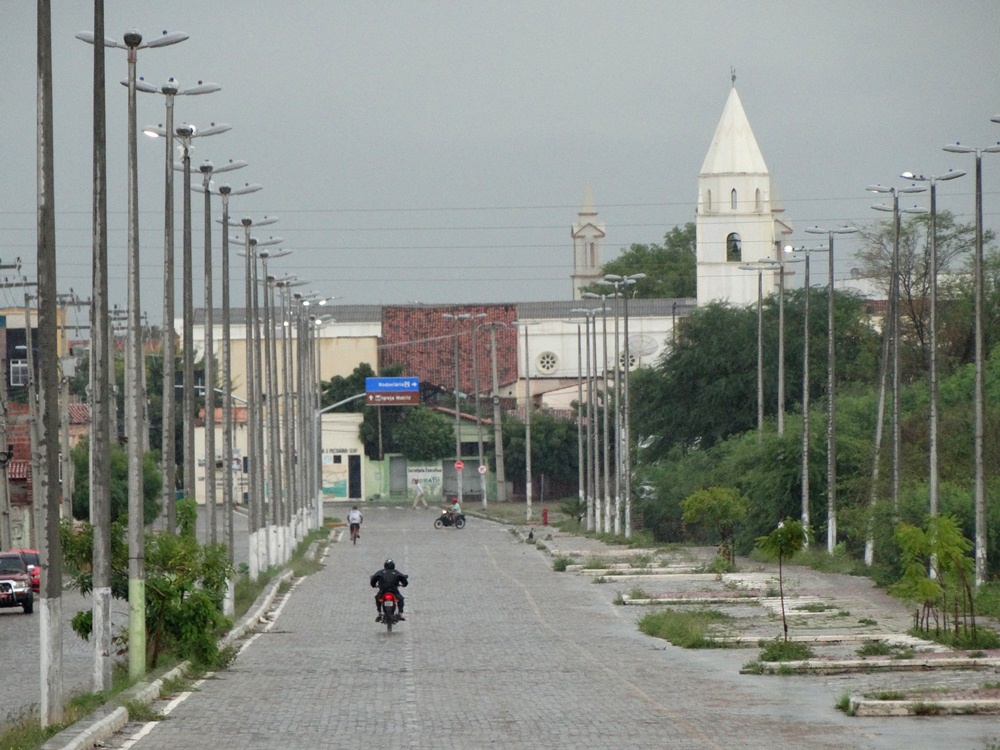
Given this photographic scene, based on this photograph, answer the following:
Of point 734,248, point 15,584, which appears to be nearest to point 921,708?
point 15,584

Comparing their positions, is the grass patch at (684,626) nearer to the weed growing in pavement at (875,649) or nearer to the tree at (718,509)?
the weed growing in pavement at (875,649)

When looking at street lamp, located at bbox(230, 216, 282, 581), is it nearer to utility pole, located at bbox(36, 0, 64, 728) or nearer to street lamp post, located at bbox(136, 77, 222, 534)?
street lamp post, located at bbox(136, 77, 222, 534)

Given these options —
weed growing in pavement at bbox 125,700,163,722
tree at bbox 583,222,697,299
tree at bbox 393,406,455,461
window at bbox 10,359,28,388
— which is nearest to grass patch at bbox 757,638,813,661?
weed growing in pavement at bbox 125,700,163,722

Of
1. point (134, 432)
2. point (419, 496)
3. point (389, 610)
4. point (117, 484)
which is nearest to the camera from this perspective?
point (134, 432)

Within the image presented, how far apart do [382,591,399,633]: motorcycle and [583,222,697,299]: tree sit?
106991 millimetres

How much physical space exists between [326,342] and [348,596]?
2876 inches

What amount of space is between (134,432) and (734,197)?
78242mm

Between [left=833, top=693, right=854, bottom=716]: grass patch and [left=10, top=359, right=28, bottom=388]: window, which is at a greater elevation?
[left=10, top=359, right=28, bottom=388]: window

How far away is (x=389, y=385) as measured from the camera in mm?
98375

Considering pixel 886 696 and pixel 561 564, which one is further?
pixel 561 564

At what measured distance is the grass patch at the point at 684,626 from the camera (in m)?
25.9

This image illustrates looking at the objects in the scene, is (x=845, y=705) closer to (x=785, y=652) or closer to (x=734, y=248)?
Result: (x=785, y=652)

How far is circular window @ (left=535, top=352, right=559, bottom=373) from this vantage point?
387 ft

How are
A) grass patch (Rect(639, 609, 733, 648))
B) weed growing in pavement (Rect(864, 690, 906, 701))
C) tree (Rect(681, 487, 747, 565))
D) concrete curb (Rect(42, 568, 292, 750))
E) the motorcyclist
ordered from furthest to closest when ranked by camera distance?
tree (Rect(681, 487, 747, 565))
the motorcyclist
grass patch (Rect(639, 609, 733, 648))
weed growing in pavement (Rect(864, 690, 906, 701))
concrete curb (Rect(42, 568, 292, 750))
